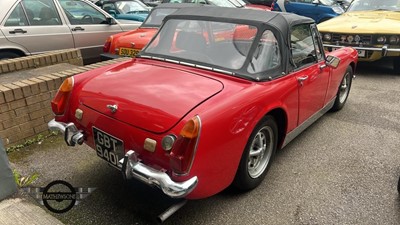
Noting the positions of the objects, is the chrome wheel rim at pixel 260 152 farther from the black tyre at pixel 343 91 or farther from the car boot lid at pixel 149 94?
the black tyre at pixel 343 91

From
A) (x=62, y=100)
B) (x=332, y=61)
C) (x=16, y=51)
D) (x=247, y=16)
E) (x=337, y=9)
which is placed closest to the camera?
(x=62, y=100)

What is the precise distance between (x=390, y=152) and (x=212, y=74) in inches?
91.2

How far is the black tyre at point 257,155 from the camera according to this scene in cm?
264

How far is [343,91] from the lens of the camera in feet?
16.0

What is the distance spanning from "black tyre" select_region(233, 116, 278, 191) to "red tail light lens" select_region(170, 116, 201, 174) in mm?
625

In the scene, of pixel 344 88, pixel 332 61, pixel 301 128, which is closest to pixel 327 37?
pixel 344 88

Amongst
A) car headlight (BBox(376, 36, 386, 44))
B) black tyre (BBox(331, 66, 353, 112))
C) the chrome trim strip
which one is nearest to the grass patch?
the chrome trim strip

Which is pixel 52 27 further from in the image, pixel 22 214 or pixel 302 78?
pixel 302 78

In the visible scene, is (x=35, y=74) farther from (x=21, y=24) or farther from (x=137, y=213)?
(x=137, y=213)

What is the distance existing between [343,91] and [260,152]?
260 centimetres

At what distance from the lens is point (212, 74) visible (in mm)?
2805

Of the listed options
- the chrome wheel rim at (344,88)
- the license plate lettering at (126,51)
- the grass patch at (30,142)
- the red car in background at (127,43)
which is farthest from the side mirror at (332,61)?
the license plate lettering at (126,51)

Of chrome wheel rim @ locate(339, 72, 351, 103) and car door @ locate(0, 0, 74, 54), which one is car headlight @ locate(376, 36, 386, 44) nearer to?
chrome wheel rim @ locate(339, 72, 351, 103)

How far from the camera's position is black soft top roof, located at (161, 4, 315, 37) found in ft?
10.1
